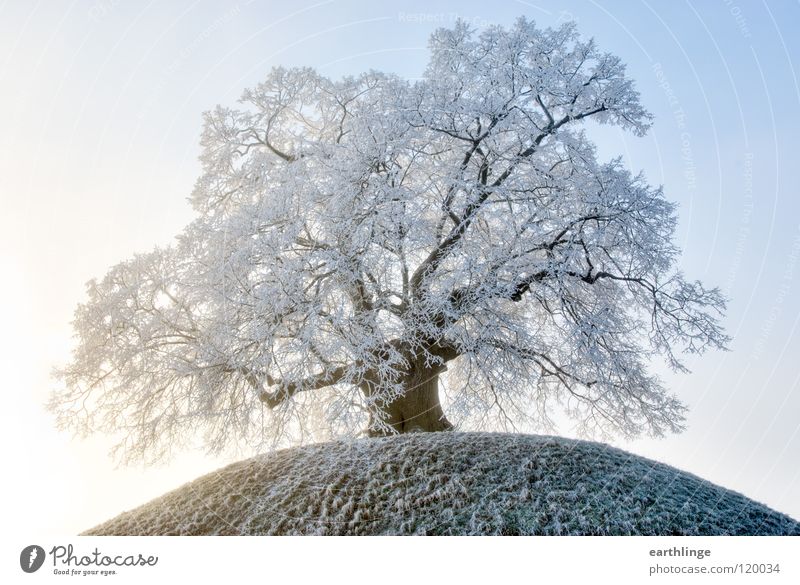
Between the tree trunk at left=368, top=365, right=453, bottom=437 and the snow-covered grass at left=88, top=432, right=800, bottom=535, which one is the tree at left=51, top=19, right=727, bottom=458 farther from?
the snow-covered grass at left=88, top=432, right=800, bottom=535

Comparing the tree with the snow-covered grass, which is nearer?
the snow-covered grass

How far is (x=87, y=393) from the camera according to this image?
8.65m

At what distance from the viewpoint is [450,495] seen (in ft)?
21.2

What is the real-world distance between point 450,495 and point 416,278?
111 inches

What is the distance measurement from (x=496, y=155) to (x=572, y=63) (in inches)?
62.7

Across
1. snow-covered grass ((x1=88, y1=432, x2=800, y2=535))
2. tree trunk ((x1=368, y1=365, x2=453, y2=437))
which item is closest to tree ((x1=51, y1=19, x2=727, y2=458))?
tree trunk ((x1=368, y1=365, x2=453, y2=437))

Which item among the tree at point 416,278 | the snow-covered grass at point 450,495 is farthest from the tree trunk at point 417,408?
the snow-covered grass at point 450,495
